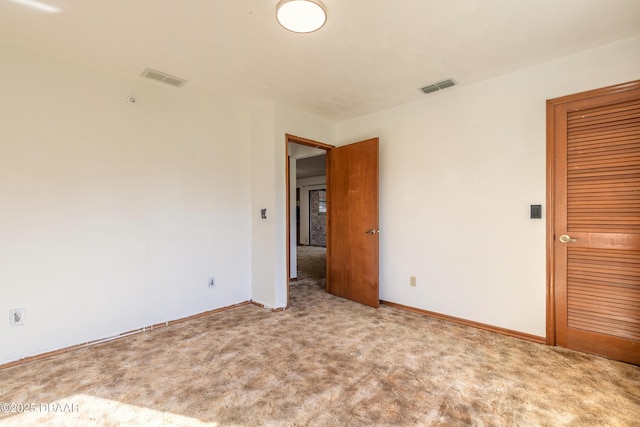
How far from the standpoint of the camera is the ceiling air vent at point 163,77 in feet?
8.84

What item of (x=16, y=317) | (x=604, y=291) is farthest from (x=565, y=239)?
(x=16, y=317)

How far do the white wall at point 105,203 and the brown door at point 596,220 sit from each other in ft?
10.9

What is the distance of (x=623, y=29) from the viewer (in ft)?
6.97

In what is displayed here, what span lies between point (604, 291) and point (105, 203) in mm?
4279

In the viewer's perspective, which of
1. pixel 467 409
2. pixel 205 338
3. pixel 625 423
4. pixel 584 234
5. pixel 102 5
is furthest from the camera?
pixel 205 338

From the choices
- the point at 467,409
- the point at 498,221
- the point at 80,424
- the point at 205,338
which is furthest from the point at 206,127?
the point at 467,409

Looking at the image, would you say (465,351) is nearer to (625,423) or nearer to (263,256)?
(625,423)

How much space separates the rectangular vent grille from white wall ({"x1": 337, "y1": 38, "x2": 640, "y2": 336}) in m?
0.15

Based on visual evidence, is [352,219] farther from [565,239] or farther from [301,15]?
[301,15]

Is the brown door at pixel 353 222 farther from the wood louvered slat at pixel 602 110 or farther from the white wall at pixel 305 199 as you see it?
the white wall at pixel 305 199

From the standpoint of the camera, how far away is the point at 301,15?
184 centimetres

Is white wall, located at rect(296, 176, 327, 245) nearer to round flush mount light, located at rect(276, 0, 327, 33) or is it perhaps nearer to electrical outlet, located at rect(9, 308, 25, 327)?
round flush mount light, located at rect(276, 0, 327, 33)

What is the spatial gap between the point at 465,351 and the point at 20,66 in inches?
166

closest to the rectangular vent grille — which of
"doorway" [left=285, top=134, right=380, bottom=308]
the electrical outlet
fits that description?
"doorway" [left=285, top=134, right=380, bottom=308]
